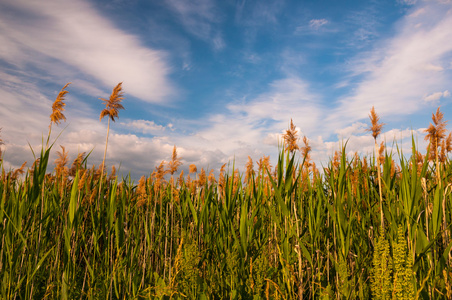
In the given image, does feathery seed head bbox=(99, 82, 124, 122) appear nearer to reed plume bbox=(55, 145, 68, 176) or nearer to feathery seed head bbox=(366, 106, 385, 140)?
reed plume bbox=(55, 145, 68, 176)

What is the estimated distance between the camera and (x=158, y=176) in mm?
5840

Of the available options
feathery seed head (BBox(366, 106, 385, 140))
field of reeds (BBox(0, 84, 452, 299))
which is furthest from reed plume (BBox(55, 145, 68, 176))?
feathery seed head (BBox(366, 106, 385, 140))

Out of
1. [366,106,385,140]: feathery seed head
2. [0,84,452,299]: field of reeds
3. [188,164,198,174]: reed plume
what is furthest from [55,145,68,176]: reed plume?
[366,106,385,140]: feathery seed head

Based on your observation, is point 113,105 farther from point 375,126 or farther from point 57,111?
point 375,126

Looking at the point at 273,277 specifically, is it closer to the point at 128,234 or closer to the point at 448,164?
the point at 128,234

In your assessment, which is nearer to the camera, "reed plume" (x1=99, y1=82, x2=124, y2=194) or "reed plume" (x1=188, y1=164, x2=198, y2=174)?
"reed plume" (x1=99, y1=82, x2=124, y2=194)

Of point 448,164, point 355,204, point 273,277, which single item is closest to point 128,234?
point 273,277

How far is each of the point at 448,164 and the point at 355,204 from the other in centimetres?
296

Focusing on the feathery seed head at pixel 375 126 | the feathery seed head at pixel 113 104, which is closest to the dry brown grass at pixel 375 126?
the feathery seed head at pixel 375 126

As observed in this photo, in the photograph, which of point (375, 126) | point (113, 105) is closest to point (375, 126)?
point (375, 126)

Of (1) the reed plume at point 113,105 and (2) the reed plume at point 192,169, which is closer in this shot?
(1) the reed plume at point 113,105

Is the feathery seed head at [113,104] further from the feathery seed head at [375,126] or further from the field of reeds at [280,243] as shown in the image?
the feathery seed head at [375,126]

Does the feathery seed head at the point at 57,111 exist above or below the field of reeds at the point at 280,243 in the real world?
above

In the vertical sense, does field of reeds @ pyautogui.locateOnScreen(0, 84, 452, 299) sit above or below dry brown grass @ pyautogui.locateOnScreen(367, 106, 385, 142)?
below
